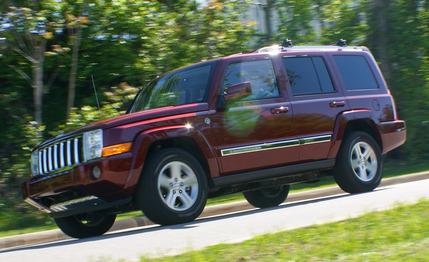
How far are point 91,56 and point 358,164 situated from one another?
20.5 ft

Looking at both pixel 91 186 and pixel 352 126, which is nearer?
pixel 91 186

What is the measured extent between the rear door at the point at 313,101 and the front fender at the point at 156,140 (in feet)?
4.40

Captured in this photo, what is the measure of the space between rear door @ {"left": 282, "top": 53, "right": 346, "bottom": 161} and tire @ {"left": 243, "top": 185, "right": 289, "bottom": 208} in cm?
148

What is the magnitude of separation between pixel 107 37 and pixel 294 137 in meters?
5.87

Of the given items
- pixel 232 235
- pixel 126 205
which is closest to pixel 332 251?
pixel 232 235

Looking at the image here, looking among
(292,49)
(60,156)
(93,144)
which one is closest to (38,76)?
(60,156)

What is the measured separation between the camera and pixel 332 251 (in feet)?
17.4

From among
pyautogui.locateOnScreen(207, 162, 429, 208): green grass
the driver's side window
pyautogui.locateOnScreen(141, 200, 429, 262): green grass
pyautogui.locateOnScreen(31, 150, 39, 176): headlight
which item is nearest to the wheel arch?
the driver's side window

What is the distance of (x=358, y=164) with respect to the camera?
983cm

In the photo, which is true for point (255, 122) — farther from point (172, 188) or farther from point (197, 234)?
point (197, 234)

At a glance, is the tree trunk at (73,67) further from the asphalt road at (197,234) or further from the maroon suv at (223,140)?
the asphalt road at (197,234)

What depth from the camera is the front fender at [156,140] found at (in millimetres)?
7629

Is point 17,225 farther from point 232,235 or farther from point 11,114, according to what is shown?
point 232,235

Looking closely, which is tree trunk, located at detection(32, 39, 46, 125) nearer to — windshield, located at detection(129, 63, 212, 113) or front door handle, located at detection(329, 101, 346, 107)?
windshield, located at detection(129, 63, 212, 113)
